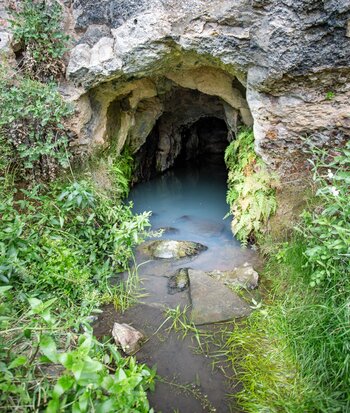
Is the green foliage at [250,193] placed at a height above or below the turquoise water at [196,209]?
above

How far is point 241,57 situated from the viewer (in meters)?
4.50

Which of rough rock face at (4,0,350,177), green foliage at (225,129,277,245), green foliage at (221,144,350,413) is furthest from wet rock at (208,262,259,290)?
rough rock face at (4,0,350,177)

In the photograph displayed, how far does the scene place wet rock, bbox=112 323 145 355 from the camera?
328 centimetres

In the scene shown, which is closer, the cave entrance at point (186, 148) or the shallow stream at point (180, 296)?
the shallow stream at point (180, 296)

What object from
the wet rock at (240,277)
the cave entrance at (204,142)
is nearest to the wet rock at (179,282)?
the wet rock at (240,277)

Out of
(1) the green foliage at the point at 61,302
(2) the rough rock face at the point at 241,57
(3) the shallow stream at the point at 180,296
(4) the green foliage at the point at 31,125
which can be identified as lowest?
(3) the shallow stream at the point at 180,296

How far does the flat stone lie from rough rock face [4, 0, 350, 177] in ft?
7.18

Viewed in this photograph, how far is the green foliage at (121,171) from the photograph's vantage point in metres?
6.22

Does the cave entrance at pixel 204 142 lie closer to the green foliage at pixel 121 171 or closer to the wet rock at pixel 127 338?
the green foliage at pixel 121 171

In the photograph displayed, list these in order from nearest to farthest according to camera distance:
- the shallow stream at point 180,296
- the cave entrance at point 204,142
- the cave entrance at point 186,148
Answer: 1. the shallow stream at point 180,296
2. the cave entrance at point 186,148
3. the cave entrance at point 204,142

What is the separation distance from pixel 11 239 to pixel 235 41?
4.05 m

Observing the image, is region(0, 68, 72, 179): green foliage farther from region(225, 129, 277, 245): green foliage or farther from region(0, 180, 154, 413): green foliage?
region(225, 129, 277, 245): green foliage

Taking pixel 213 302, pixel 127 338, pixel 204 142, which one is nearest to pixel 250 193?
pixel 213 302

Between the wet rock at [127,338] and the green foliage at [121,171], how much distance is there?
3273 mm
